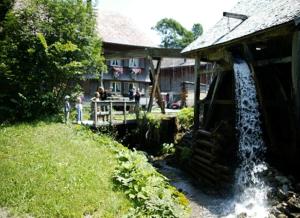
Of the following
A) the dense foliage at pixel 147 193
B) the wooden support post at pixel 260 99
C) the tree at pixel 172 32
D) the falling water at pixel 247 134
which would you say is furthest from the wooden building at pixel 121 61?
the tree at pixel 172 32

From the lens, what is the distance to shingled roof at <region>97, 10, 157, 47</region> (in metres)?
26.6

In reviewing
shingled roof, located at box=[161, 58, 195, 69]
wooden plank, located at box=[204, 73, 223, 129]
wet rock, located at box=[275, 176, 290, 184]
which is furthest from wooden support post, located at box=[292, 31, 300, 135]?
shingled roof, located at box=[161, 58, 195, 69]

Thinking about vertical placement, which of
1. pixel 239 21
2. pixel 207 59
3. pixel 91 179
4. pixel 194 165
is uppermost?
pixel 239 21

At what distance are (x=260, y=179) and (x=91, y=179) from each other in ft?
17.4

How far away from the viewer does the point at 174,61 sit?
41875 mm

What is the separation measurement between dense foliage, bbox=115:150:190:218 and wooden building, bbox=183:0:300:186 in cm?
408

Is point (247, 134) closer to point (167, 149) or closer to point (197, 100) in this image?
point (197, 100)

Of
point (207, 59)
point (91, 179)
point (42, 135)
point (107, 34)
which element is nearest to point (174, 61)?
point (107, 34)

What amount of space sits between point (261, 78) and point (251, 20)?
80.1 inches

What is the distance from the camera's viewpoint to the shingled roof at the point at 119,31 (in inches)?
1048

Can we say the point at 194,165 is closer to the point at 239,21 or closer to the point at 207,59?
the point at 207,59

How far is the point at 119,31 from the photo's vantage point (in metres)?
28.2

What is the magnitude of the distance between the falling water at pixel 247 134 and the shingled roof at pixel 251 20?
118 centimetres

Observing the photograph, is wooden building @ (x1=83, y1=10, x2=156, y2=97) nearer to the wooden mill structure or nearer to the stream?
the wooden mill structure
